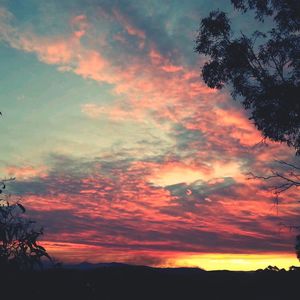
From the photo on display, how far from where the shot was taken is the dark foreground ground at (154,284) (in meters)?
11.0

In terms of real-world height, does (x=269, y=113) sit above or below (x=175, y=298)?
above

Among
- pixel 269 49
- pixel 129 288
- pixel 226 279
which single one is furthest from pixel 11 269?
pixel 269 49

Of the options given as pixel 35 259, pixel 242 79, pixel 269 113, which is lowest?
pixel 35 259

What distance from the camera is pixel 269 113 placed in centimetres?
2059

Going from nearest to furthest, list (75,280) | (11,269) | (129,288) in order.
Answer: (11,269) → (75,280) → (129,288)

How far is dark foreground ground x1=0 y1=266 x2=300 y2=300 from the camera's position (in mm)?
11031

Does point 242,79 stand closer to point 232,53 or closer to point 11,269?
point 232,53

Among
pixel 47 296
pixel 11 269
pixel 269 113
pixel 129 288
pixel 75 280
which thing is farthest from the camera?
pixel 269 113

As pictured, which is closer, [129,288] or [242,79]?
[129,288]

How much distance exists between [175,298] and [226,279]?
3359mm

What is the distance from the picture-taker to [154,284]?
1384 centimetres

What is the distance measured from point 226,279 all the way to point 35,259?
942cm

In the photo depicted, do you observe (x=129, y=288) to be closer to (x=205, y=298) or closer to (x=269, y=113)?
(x=205, y=298)

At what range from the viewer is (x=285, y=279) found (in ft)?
50.9
